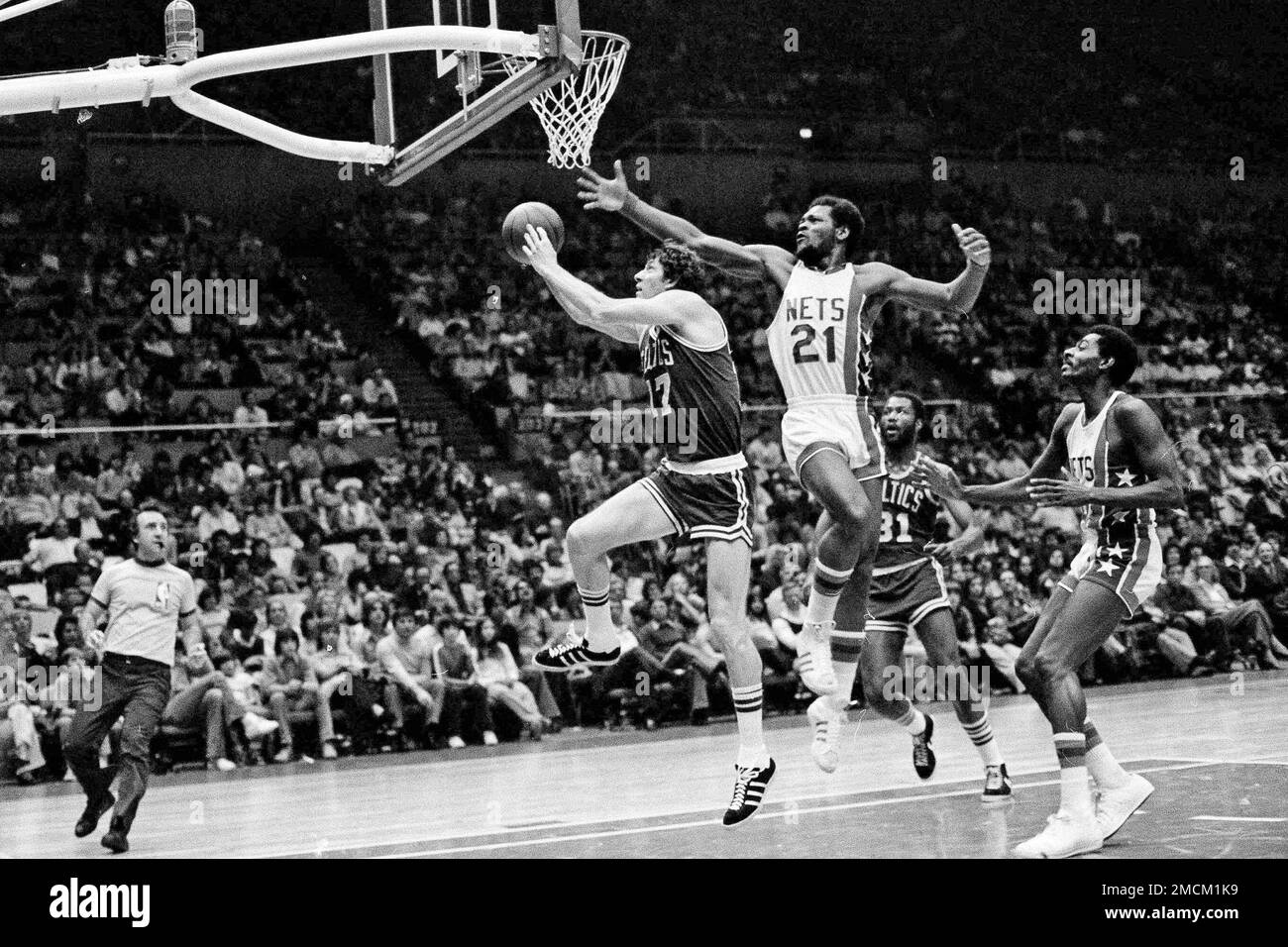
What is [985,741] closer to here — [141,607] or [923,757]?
[923,757]

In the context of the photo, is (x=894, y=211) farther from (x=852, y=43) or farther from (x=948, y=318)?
(x=852, y=43)

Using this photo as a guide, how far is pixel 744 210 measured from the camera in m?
23.8

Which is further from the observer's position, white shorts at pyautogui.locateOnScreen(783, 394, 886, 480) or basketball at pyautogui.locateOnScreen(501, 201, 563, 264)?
white shorts at pyautogui.locateOnScreen(783, 394, 886, 480)

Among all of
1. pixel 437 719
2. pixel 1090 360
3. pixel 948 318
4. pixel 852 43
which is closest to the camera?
pixel 1090 360

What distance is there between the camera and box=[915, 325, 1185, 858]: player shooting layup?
25.5 ft

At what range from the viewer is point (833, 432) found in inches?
313

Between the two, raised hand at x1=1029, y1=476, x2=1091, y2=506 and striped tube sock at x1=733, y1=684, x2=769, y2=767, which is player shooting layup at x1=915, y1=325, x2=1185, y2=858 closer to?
raised hand at x1=1029, y1=476, x2=1091, y2=506

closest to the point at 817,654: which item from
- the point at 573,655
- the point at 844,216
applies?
the point at 573,655

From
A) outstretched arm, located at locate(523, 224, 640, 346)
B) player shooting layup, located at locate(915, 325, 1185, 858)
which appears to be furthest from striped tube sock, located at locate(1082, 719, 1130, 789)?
outstretched arm, located at locate(523, 224, 640, 346)

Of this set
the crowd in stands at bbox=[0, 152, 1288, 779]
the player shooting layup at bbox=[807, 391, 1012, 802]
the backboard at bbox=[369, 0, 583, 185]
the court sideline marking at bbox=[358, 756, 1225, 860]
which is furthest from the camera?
the crowd in stands at bbox=[0, 152, 1288, 779]

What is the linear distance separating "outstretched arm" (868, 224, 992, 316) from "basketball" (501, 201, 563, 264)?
1.55 meters

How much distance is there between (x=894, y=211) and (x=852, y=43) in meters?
4.05

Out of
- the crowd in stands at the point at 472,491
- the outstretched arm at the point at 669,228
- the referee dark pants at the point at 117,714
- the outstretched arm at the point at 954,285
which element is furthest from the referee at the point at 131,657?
the outstretched arm at the point at 954,285
